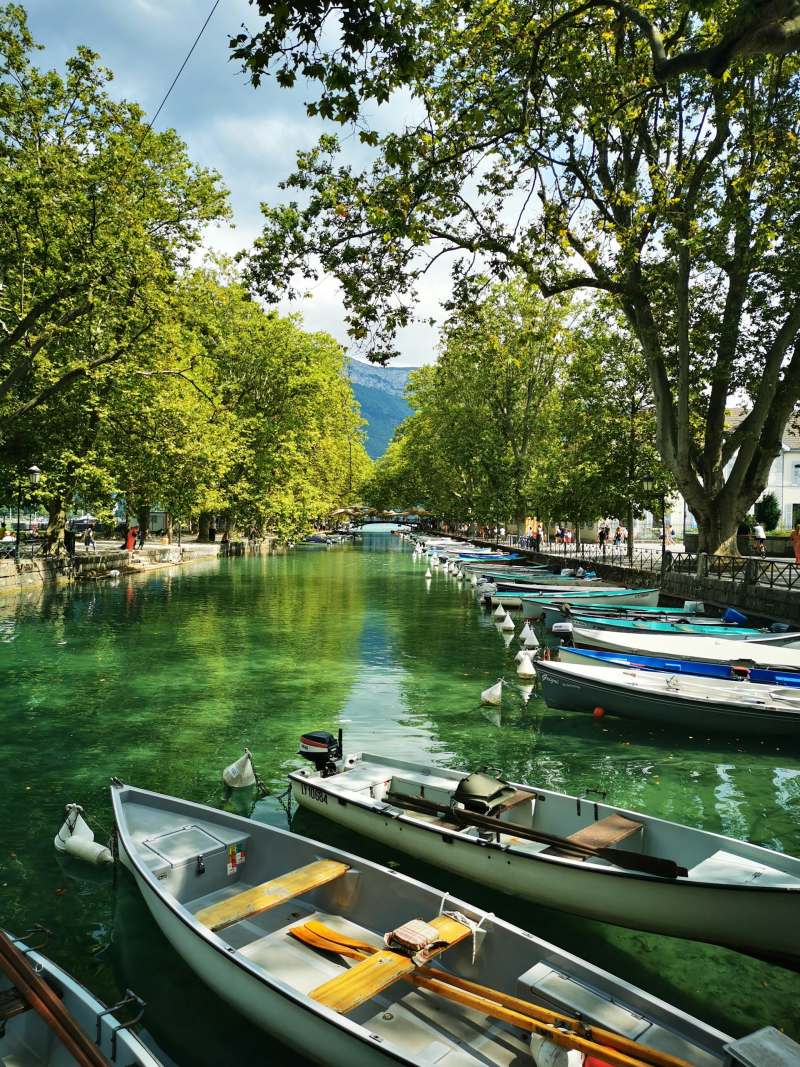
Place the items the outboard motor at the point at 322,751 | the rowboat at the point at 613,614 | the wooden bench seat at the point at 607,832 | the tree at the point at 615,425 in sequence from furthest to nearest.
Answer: the tree at the point at 615,425 < the rowboat at the point at 613,614 < the outboard motor at the point at 322,751 < the wooden bench seat at the point at 607,832

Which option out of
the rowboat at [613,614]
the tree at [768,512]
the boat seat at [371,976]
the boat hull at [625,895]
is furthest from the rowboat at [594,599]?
the tree at [768,512]

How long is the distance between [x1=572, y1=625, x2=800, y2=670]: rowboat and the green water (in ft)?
8.13

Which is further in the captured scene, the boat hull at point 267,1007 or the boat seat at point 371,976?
the boat seat at point 371,976

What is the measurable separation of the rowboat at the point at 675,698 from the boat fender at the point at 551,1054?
356 inches

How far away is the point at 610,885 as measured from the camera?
6020 millimetres

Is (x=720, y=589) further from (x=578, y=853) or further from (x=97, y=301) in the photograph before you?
(x=97, y=301)

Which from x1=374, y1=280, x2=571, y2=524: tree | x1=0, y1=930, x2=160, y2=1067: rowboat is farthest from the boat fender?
x1=374, y1=280, x2=571, y2=524: tree

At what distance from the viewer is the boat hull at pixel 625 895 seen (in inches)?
217

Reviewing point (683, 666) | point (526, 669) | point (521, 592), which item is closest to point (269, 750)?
point (526, 669)

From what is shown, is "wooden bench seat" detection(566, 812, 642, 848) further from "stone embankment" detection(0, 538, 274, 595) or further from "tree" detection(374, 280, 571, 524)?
"tree" detection(374, 280, 571, 524)

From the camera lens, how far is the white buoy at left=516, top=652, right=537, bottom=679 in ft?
55.9

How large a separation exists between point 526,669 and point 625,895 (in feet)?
36.6

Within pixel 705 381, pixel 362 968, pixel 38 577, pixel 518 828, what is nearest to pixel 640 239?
pixel 705 381

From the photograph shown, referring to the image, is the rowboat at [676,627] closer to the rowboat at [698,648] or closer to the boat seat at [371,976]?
the rowboat at [698,648]
